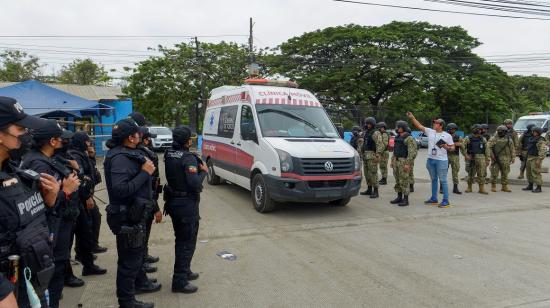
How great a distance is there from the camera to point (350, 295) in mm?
3992

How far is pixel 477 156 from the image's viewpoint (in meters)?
Result: 10.1

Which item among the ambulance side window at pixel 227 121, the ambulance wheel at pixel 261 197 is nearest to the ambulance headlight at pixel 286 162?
the ambulance wheel at pixel 261 197

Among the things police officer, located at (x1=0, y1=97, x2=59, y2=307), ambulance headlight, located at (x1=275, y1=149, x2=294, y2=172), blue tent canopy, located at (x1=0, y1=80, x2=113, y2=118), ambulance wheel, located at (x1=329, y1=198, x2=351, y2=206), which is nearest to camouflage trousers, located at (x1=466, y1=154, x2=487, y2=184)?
ambulance wheel, located at (x1=329, y1=198, x2=351, y2=206)

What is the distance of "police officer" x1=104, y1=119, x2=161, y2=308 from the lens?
341 cm

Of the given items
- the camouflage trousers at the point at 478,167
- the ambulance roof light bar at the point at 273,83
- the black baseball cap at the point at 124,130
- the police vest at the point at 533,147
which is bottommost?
the camouflage trousers at the point at 478,167

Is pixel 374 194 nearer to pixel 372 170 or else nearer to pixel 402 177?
pixel 372 170

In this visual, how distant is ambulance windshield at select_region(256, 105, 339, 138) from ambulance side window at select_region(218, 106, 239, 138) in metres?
1.06

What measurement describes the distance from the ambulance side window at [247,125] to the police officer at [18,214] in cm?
552

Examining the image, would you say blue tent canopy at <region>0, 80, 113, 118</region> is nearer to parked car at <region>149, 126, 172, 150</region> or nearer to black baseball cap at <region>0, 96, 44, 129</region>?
parked car at <region>149, 126, 172, 150</region>

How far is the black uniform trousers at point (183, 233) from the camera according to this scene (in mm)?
4043

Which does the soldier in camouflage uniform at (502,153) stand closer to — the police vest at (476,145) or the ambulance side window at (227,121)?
the police vest at (476,145)

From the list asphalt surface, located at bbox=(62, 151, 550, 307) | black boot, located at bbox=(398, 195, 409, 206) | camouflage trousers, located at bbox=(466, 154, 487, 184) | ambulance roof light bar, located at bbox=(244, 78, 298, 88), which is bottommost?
asphalt surface, located at bbox=(62, 151, 550, 307)

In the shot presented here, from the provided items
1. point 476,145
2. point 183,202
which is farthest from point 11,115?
point 476,145

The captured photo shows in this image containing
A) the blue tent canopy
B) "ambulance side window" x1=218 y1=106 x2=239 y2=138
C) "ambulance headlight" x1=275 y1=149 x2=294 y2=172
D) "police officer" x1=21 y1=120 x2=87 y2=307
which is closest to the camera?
"police officer" x1=21 y1=120 x2=87 y2=307
